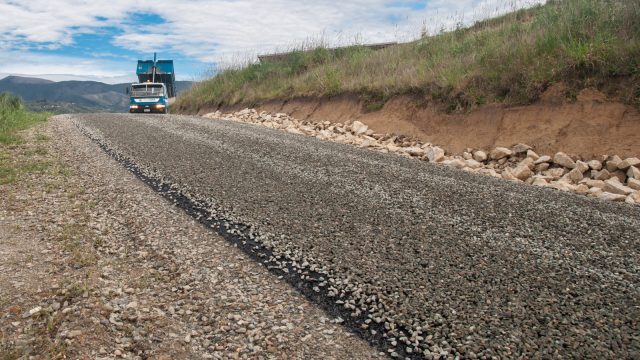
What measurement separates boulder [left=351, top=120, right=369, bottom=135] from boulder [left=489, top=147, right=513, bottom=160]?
3859 mm

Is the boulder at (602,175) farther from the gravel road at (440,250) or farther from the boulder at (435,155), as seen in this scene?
the boulder at (435,155)

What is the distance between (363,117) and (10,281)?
1009 cm

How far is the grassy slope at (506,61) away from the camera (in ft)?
26.5

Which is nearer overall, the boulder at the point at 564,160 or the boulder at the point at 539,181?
the boulder at the point at 539,181

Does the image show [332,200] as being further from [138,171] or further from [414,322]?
[138,171]

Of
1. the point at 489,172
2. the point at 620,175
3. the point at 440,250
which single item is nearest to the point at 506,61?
the point at 489,172

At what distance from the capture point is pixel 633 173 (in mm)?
6160

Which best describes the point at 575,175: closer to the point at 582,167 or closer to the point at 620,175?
the point at 582,167

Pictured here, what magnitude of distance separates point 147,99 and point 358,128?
16.0 meters

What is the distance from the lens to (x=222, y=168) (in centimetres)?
680

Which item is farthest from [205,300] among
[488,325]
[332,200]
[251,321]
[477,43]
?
[477,43]

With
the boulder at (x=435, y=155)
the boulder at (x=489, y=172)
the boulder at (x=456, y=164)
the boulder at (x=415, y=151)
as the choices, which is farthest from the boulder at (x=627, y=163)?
the boulder at (x=415, y=151)

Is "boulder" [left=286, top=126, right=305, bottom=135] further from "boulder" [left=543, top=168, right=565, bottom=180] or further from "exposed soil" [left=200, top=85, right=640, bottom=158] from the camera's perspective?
"boulder" [left=543, top=168, right=565, bottom=180]

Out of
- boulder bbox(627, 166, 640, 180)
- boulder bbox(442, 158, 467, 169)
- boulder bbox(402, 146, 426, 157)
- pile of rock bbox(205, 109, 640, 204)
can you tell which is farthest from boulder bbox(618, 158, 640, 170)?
boulder bbox(402, 146, 426, 157)
